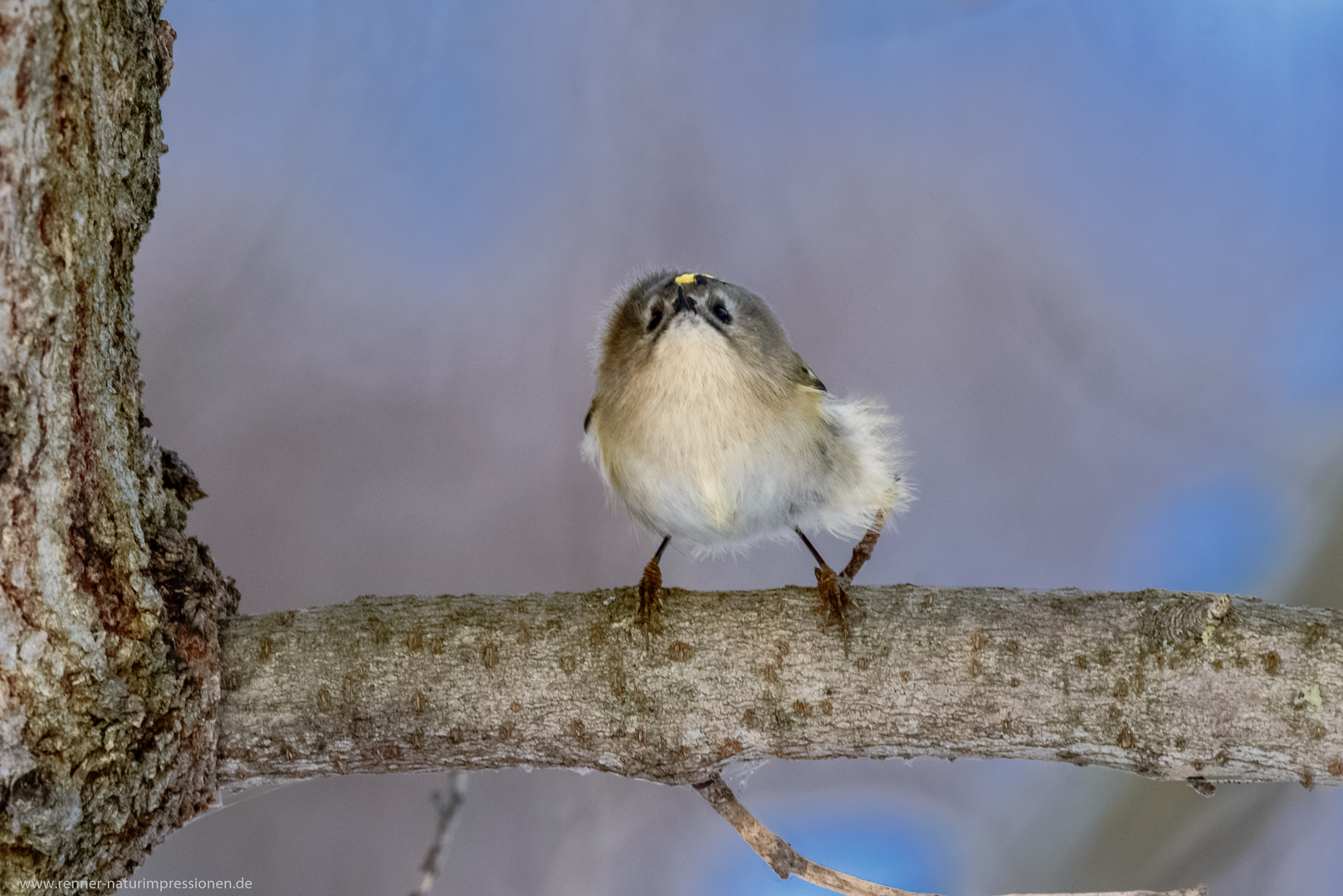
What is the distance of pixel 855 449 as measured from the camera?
137cm

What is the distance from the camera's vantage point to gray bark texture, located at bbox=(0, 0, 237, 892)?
2.76 feet

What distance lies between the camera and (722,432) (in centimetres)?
124

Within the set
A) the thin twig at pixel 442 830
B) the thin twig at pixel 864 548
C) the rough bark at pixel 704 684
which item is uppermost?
the thin twig at pixel 864 548

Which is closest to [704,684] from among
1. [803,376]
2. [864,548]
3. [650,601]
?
[650,601]

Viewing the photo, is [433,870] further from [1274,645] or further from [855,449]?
[1274,645]

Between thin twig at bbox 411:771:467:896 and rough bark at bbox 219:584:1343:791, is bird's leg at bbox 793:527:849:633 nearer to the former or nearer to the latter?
rough bark at bbox 219:584:1343:791

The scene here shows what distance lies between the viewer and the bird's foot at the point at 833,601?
1.10 m

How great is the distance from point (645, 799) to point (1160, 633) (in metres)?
1.27

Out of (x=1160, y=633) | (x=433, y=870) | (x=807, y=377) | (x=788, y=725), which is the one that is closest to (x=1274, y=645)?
(x=1160, y=633)

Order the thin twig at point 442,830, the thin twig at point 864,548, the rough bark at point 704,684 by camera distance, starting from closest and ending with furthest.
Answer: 1. the rough bark at point 704,684
2. the thin twig at point 864,548
3. the thin twig at point 442,830

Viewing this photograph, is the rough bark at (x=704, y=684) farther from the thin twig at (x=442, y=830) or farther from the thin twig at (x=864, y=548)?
the thin twig at (x=442, y=830)

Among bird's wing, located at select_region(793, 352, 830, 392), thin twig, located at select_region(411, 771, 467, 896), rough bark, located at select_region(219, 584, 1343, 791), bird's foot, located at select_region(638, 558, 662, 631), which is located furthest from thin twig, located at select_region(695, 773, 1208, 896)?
bird's wing, located at select_region(793, 352, 830, 392)

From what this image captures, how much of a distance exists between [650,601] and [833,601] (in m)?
0.22

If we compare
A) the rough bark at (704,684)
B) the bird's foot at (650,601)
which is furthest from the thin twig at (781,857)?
the bird's foot at (650,601)
